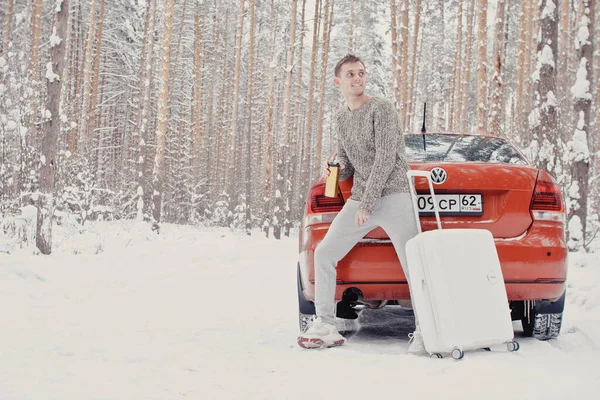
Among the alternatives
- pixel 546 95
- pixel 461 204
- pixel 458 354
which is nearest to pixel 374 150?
pixel 461 204

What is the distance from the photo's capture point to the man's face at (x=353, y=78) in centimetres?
356

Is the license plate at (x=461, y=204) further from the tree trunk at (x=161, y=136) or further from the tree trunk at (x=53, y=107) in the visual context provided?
the tree trunk at (x=161, y=136)

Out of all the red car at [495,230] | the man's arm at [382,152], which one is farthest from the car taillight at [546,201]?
the man's arm at [382,152]

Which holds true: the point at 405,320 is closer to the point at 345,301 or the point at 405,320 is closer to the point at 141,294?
the point at 345,301

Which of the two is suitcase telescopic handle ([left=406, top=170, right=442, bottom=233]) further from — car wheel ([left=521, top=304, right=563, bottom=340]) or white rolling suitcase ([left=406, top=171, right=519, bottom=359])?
car wheel ([left=521, top=304, right=563, bottom=340])

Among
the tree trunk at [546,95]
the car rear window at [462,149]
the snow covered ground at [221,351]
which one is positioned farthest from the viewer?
the tree trunk at [546,95]

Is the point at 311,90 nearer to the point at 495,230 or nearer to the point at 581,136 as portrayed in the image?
the point at 581,136

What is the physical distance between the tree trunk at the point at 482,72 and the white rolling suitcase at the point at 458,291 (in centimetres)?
1137

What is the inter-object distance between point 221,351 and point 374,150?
1.61 metres

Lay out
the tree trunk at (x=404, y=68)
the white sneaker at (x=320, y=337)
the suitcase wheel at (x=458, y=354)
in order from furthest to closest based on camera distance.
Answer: the tree trunk at (x=404, y=68)
the white sneaker at (x=320, y=337)
the suitcase wheel at (x=458, y=354)

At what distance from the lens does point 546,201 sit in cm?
350

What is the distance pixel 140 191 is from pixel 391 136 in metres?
13.3

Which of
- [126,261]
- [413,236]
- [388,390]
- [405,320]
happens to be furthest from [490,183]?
[126,261]

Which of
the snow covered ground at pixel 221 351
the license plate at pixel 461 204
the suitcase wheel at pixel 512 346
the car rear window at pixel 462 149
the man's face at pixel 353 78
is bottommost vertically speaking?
the snow covered ground at pixel 221 351
